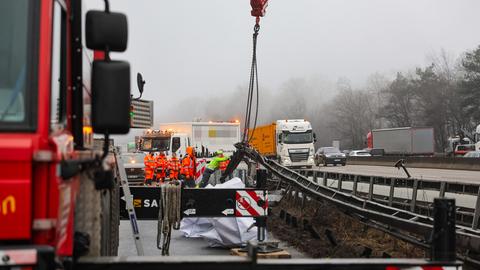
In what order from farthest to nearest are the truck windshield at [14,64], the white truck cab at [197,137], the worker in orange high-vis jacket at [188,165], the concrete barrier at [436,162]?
the white truck cab at [197,137] < the concrete barrier at [436,162] < the worker in orange high-vis jacket at [188,165] < the truck windshield at [14,64]

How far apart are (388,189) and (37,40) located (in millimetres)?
9287

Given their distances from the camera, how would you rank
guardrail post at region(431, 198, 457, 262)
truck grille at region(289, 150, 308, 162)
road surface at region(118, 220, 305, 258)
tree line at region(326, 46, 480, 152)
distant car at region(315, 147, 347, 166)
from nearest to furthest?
guardrail post at region(431, 198, 457, 262) → road surface at region(118, 220, 305, 258) → truck grille at region(289, 150, 308, 162) → distant car at region(315, 147, 347, 166) → tree line at region(326, 46, 480, 152)

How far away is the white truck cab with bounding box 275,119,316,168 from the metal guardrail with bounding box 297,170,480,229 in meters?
23.5

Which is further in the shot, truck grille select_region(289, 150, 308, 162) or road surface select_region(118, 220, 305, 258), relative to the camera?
truck grille select_region(289, 150, 308, 162)

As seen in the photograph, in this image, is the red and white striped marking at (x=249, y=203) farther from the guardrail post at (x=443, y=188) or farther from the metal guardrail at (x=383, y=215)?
the guardrail post at (x=443, y=188)

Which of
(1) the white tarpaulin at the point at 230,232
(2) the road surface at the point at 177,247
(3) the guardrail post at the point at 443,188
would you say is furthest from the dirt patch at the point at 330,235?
(3) the guardrail post at the point at 443,188

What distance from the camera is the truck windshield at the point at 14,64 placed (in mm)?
2496

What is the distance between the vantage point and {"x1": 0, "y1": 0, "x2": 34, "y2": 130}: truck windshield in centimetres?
250

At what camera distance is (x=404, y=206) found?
31.6 ft

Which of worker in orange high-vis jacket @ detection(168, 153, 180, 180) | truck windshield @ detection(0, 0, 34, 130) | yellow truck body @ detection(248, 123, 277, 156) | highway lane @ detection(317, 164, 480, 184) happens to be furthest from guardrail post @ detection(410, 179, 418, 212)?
yellow truck body @ detection(248, 123, 277, 156)

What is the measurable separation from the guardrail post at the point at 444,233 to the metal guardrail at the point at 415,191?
4.36 m

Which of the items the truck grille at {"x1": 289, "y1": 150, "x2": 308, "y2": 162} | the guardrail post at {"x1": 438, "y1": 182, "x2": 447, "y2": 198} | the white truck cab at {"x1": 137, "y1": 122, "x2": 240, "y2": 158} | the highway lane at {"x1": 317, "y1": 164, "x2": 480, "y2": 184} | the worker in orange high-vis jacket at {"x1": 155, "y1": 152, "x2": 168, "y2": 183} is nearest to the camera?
the guardrail post at {"x1": 438, "y1": 182, "x2": 447, "y2": 198}

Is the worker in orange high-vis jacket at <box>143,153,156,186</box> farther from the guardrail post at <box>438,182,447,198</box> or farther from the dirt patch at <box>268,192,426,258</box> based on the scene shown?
the guardrail post at <box>438,182,447,198</box>

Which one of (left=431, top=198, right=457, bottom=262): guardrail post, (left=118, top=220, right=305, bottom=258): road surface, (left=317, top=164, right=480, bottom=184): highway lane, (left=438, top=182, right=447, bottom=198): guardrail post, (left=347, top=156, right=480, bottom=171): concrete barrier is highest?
(left=431, top=198, right=457, bottom=262): guardrail post
